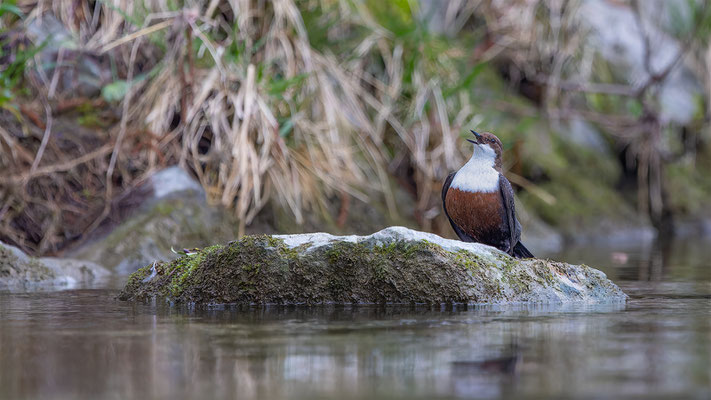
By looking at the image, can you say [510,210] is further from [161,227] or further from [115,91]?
[115,91]

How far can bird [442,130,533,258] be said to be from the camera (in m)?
5.32

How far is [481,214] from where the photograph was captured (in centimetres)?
534

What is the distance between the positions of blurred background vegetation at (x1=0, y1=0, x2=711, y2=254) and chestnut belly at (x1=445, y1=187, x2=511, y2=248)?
2.61m

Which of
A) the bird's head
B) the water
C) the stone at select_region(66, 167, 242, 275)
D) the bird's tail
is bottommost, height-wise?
the water

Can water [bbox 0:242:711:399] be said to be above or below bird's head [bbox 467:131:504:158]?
below

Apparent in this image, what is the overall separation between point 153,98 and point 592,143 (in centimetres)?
709

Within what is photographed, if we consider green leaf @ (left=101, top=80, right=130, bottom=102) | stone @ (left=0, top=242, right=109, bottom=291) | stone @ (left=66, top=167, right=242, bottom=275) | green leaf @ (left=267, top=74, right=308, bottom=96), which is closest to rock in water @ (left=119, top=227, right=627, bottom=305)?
stone @ (left=0, top=242, right=109, bottom=291)

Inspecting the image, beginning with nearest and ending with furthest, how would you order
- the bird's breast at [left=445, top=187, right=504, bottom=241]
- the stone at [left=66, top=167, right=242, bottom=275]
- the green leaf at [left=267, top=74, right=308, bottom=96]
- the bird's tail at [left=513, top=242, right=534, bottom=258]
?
the bird's breast at [left=445, top=187, right=504, bottom=241] → the bird's tail at [left=513, top=242, right=534, bottom=258] → the stone at [left=66, top=167, right=242, bottom=275] → the green leaf at [left=267, top=74, right=308, bottom=96]

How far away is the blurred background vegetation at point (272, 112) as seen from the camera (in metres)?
7.75

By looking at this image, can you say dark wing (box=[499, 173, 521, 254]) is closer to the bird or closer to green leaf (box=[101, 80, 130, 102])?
the bird

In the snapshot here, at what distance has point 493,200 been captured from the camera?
5309 millimetres

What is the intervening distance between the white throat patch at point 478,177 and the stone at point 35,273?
247 cm

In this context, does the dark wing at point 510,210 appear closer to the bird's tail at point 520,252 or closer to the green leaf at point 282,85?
the bird's tail at point 520,252

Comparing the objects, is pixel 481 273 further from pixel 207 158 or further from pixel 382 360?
pixel 207 158
